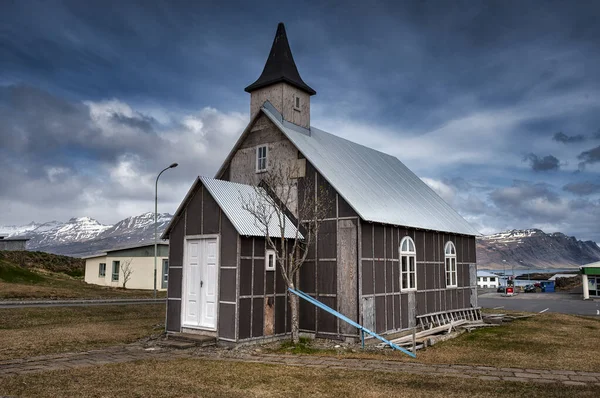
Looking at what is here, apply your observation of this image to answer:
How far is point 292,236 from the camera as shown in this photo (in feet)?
60.9

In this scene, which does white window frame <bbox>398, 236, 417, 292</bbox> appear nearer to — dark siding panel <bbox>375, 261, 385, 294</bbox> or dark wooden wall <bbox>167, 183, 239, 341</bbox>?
dark siding panel <bbox>375, 261, 385, 294</bbox>

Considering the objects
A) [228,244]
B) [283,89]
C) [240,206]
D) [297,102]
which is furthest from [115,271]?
[228,244]

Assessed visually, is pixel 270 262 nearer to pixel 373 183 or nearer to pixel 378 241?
pixel 378 241

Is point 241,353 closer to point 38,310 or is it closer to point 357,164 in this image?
point 357,164

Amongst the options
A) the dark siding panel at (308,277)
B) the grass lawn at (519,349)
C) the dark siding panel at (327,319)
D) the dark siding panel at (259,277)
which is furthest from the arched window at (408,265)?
the dark siding panel at (259,277)

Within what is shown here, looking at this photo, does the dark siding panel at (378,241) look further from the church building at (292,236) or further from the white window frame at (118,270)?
the white window frame at (118,270)

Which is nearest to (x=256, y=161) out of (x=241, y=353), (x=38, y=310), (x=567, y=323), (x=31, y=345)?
(x=241, y=353)

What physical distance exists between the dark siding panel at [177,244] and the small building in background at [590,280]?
48.5 meters

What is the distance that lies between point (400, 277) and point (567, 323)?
1041 cm

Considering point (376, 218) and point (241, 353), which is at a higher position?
point (376, 218)

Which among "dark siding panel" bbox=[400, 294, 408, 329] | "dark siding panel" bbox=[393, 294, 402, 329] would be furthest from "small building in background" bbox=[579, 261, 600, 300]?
"dark siding panel" bbox=[393, 294, 402, 329]

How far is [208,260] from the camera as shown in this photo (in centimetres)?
1761

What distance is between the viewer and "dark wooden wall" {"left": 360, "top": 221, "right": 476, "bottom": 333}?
1845 centimetres

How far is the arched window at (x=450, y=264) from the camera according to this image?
80.8 ft
